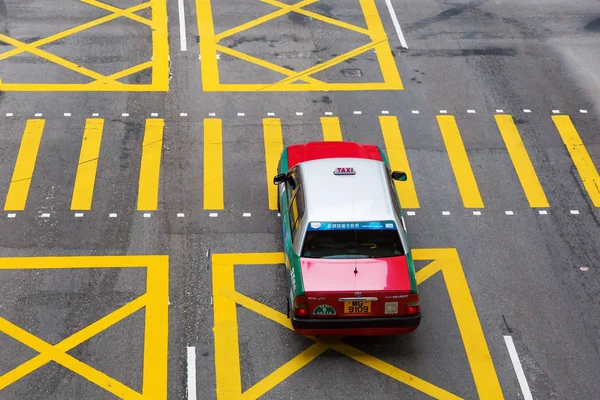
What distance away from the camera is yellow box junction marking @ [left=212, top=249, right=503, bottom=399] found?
11.1 meters

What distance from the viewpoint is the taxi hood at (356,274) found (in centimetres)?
1099

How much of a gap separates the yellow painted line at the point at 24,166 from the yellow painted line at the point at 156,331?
275cm

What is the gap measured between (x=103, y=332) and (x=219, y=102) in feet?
20.6

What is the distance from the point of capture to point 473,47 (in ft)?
62.2

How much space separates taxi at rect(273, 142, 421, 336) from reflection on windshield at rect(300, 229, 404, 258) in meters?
0.01

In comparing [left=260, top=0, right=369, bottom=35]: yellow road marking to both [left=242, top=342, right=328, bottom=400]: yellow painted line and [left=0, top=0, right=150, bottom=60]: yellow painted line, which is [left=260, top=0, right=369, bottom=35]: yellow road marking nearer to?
[left=0, top=0, right=150, bottom=60]: yellow painted line

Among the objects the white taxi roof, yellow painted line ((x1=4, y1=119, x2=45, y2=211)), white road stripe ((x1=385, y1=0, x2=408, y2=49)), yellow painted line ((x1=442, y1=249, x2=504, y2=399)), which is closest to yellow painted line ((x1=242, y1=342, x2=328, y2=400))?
the white taxi roof

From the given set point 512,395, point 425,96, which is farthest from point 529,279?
point 425,96

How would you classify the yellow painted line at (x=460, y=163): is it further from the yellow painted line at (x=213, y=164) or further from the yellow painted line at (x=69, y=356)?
the yellow painted line at (x=69, y=356)

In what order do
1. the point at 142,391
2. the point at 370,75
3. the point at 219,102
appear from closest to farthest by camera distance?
1. the point at 142,391
2. the point at 219,102
3. the point at 370,75

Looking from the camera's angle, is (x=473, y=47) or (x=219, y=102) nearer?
(x=219, y=102)

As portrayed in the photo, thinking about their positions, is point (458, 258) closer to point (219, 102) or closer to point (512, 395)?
point (512, 395)

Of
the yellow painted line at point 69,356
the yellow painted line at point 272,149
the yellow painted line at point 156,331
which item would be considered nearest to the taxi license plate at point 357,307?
the yellow painted line at point 156,331

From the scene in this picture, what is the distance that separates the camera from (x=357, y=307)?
1100 cm
